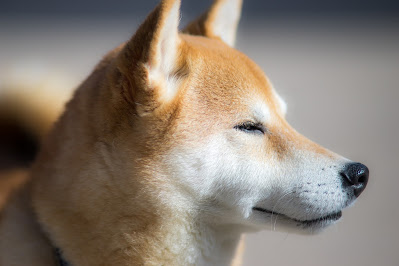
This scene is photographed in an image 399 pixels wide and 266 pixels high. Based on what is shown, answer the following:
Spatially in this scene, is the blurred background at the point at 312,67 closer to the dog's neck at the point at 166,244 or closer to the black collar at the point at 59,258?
the black collar at the point at 59,258

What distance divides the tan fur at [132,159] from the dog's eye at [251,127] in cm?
3

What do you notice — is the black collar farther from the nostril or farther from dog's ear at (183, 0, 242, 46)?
dog's ear at (183, 0, 242, 46)

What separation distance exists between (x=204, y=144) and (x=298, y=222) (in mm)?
502

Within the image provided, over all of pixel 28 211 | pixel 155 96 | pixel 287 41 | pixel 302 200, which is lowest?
pixel 28 211

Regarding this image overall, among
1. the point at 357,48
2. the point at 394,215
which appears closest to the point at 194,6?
the point at 357,48

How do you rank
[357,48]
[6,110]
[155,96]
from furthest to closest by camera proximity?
[357,48] < [6,110] < [155,96]

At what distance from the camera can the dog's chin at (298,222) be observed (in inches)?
81.4

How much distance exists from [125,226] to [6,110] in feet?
6.38

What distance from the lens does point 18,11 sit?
7.91 meters

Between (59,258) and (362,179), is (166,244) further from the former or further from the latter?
(362,179)

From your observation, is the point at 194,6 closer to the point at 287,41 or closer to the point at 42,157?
the point at 287,41

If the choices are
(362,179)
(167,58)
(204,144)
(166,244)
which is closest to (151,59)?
(167,58)

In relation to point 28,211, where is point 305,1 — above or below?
above

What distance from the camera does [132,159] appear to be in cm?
197
